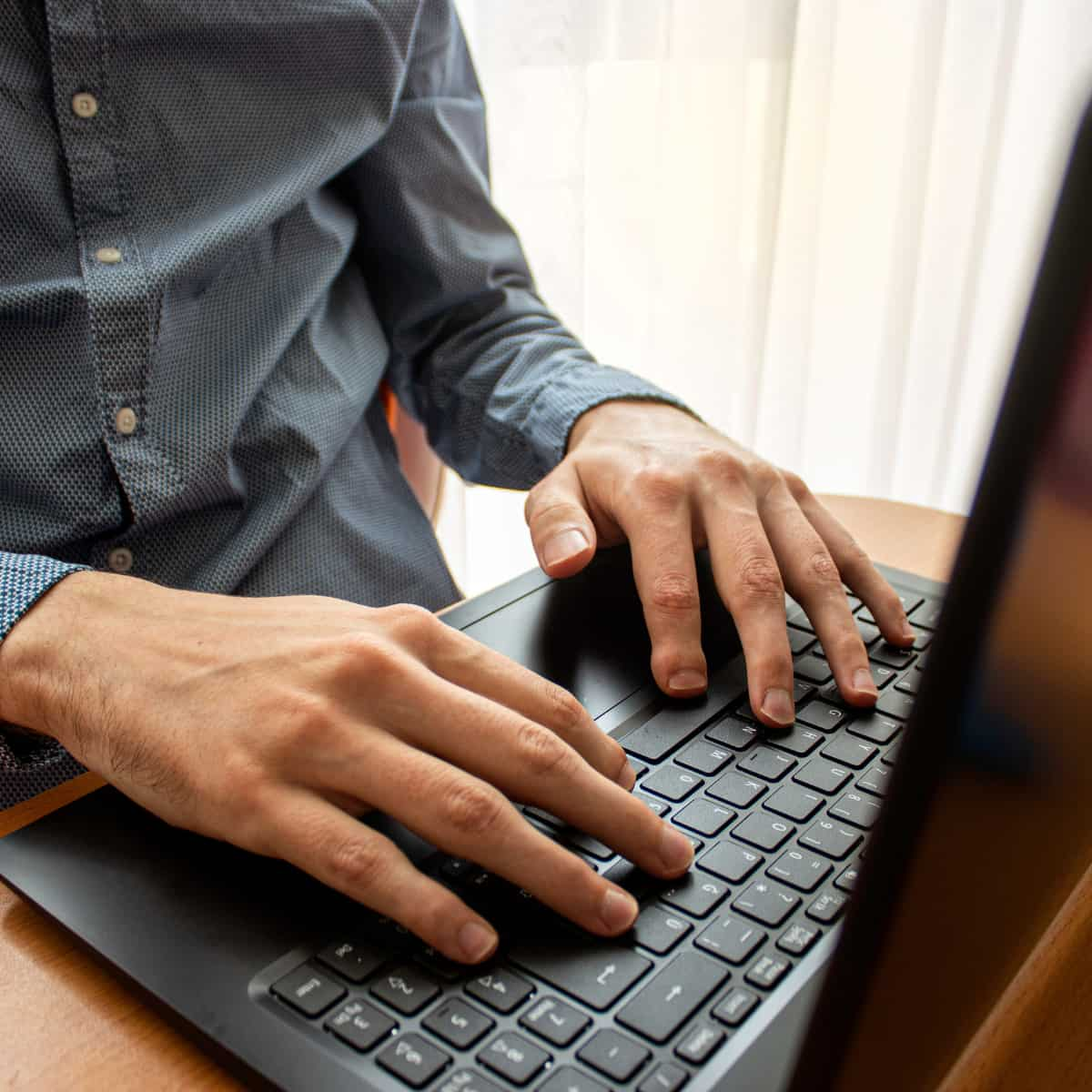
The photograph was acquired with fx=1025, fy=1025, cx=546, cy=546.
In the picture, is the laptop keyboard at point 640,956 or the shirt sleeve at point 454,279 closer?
the laptop keyboard at point 640,956

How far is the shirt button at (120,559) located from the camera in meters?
0.77

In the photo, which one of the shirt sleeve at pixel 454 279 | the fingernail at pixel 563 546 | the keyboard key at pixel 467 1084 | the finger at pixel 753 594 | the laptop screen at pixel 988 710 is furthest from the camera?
the shirt sleeve at pixel 454 279

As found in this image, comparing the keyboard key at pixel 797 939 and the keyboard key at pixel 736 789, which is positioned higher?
the keyboard key at pixel 797 939

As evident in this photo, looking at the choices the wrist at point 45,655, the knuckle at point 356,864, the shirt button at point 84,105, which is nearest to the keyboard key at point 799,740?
the knuckle at point 356,864

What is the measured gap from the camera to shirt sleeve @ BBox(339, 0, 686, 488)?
0.94 meters

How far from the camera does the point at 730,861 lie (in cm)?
41

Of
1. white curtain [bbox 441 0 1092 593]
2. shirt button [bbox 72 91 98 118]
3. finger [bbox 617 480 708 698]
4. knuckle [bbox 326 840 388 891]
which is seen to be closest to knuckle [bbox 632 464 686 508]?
finger [bbox 617 480 708 698]

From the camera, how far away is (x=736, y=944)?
37 cm

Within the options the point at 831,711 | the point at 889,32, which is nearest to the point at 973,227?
the point at 889,32

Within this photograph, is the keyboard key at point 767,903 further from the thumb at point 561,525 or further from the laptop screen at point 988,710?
the thumb at point 561,525

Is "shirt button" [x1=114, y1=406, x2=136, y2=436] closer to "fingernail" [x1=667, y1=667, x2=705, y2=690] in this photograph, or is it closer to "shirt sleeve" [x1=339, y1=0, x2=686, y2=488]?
"shirt sleeve" [x1=339, y1=0, x2=686, y2=488]

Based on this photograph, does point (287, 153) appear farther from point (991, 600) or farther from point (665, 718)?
point (991, 600)

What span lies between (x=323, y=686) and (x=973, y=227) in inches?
45.8

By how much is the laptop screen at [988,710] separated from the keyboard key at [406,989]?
17 cm
